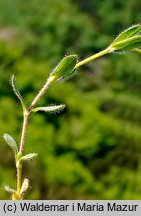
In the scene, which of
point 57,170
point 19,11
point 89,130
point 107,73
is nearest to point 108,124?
point 89,130

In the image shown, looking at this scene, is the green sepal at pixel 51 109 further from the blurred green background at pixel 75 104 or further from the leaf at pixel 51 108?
the blurred green background at pixel 75 104

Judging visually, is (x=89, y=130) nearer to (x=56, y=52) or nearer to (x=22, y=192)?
(x=56, y=52)

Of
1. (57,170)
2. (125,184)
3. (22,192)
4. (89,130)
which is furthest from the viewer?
(89,130)

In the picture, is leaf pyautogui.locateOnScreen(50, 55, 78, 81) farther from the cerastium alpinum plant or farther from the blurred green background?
the blurred green background

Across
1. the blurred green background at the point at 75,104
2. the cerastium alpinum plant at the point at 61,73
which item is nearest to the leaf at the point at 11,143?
the cerastium alpinum plant at the point at 61,73

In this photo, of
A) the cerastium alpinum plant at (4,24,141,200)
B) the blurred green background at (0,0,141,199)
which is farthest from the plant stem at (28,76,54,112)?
the blurred green background at (0,0,141,199)

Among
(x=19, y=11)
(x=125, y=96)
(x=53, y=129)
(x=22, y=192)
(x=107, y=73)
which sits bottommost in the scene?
(x=22, y=192)
